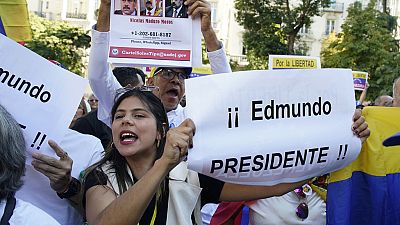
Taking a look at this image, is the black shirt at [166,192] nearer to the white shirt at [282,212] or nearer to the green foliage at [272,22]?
the white shirt at [282,212]

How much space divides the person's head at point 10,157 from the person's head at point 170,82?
6.35ft

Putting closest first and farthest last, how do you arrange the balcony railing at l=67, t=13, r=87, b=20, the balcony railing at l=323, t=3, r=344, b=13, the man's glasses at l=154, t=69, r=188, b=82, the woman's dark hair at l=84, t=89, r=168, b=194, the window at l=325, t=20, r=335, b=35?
the woman's dark hair at l=84, t=89, r=168, b=194 → the man's glasses at l=154, t=69, r=188, b=82 → the balcony railing at l=67, t=13, r=87, b=20 → the window at l=325, t=20, r=335, b=35 → the balcony railing at l=323, t=3, r=344, b=13

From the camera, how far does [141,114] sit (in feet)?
9.69

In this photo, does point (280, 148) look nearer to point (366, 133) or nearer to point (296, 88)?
point (296, 88)

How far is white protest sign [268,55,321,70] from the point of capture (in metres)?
6.98

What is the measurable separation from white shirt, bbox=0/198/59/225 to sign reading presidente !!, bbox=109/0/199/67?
4.91 ft

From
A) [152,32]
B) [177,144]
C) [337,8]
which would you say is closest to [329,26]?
[337,8]

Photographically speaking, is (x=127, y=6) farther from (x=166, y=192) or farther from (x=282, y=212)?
(x=282, y=212)

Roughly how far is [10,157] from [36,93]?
85 centimetres

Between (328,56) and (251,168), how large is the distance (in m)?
32.1

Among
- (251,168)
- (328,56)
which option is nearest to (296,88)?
(251,168)

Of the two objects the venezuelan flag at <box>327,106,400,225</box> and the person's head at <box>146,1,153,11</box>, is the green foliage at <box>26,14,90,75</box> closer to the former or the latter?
the person's head at <box>146,1,153,11</box>

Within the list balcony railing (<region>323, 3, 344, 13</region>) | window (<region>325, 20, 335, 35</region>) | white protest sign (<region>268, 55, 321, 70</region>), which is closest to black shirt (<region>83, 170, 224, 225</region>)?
white protest sign (<region>268, 55, 321, 70</region>)

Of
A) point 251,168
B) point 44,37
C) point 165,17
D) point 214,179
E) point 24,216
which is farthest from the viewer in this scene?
point 44,37
